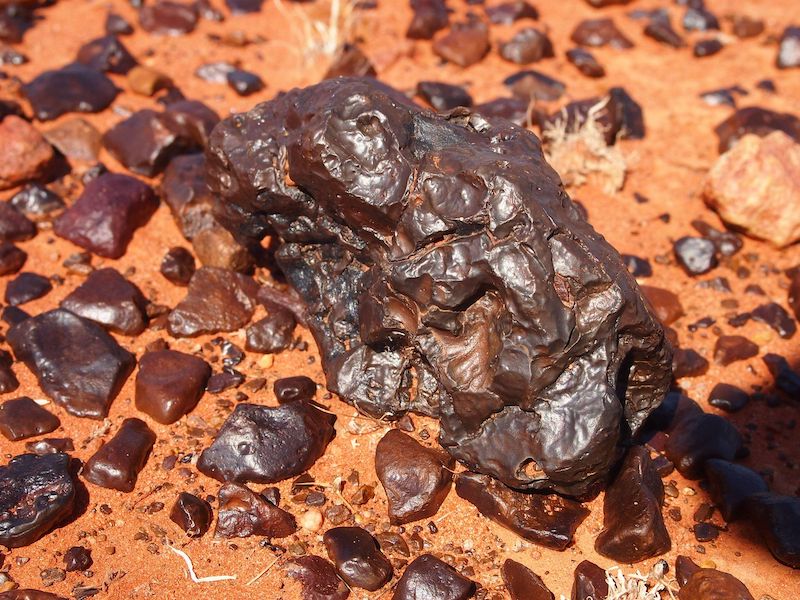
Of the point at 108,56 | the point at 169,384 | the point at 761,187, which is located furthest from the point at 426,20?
the point at 169,384

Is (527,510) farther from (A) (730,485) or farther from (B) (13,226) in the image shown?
(B) (13,226)

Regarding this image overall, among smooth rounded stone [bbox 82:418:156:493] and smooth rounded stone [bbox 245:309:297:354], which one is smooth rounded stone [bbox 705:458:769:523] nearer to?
smooth rounded stone [bbox 245:309:297:354]

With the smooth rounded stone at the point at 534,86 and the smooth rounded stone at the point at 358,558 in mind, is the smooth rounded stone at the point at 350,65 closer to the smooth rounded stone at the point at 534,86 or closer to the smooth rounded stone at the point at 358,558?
the smooth rounded stone at the point at 534,86

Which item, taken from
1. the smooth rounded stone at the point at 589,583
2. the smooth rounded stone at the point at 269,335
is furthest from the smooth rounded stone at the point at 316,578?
the smooth rounded stone at the point at 269,335

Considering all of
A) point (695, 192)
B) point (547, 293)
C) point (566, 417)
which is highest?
point (547, 293)

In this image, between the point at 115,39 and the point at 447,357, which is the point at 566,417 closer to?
the point at 447,357

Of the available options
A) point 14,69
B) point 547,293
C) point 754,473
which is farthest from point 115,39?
point 754,473

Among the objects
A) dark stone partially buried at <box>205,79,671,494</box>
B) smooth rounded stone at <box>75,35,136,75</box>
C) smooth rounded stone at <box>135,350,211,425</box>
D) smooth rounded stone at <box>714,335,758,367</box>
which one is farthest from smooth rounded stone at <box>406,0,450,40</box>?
smooth rounded stone at <box>135,350,211,425</box>
